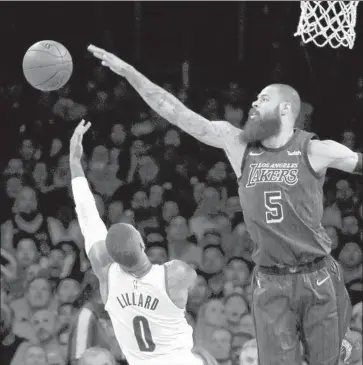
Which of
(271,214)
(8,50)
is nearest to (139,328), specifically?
(271,214)

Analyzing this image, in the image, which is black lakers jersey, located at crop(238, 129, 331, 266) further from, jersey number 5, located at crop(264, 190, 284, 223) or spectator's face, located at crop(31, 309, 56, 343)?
spectator's face, located at crop(31, 309, 56, 343)

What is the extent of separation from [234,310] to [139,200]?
4.98 ft

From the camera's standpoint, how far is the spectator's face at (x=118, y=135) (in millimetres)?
8203

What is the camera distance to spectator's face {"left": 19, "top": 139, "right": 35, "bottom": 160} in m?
8.05

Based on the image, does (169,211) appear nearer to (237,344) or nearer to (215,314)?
(215,314)

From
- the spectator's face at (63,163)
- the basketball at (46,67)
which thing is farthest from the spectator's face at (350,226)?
the basketball at (46,67)

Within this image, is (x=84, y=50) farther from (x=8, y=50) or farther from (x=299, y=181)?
(x=299, y=181)

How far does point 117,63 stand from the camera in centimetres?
429

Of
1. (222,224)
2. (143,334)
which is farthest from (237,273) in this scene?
(143,334)

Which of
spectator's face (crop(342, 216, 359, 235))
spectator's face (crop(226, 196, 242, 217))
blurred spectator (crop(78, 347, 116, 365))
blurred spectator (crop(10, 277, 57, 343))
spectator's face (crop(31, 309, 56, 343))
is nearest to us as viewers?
blurred spectator (crop(78, 347, 116, 365))

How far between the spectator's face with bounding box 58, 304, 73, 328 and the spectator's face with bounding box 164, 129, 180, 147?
7.29ft

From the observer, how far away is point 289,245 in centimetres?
407

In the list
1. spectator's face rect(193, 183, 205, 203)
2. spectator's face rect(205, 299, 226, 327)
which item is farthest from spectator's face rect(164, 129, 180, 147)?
spectator's face rect(205, 299, 226, 327)

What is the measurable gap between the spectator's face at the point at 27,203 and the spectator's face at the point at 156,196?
3.42 feet
